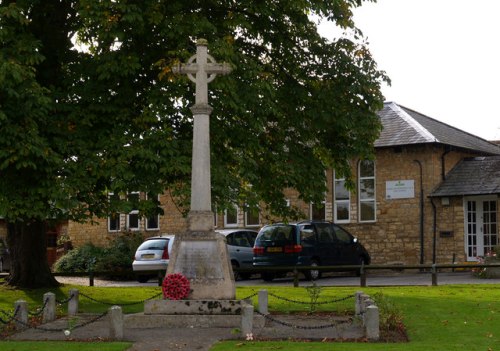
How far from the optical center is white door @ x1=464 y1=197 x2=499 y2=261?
31328 millimetres

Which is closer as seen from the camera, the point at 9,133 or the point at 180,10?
the point at 9,133

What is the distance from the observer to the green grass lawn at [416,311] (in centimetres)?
1295

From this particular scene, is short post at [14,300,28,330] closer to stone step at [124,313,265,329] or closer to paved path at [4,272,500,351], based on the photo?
paved path at [4,272,500,351]

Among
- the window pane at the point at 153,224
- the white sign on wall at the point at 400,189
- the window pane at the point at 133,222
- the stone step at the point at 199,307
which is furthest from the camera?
the window pane at the point at 133,222

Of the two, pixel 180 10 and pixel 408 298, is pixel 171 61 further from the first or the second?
pixel 408 298

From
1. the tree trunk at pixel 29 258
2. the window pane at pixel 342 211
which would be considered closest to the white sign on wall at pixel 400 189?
the window pane at pixel 342 211

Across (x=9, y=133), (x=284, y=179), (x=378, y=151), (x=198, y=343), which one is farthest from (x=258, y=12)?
(x=378, y=151)

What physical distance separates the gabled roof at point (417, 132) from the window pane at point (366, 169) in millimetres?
1017

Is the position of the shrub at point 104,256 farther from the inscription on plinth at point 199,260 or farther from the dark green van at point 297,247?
the inscription on plinth at point 199,260

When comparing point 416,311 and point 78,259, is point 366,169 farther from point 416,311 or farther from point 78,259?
point 416,311

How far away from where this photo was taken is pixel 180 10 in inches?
774

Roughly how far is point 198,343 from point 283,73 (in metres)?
10.8

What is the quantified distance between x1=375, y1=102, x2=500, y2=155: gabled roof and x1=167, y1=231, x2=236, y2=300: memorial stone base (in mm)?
16078

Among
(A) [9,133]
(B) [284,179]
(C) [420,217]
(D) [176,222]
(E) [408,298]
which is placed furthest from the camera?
(D) [176,222]
